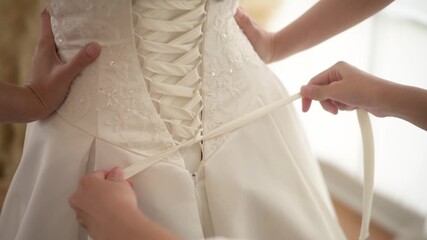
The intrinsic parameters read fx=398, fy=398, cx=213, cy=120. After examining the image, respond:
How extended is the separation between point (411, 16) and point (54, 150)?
1056mm

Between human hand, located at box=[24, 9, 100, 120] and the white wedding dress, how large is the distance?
1 centimetres

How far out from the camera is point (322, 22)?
0.76 metres

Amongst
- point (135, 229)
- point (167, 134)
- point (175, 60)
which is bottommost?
point (135, 229)

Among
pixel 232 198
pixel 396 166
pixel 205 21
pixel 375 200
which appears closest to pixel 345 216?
pixel 375 200

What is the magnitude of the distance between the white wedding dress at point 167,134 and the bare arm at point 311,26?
95 millimetres

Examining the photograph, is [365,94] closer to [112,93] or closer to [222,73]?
[222,73]

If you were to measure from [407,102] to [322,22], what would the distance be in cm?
25

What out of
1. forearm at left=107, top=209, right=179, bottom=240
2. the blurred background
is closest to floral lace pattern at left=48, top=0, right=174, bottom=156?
forearm at left=107, top=209, right=179, bottom=240

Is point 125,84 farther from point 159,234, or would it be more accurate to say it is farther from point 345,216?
point 345,216

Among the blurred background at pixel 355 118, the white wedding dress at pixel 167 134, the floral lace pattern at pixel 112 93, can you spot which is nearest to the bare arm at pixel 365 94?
the white wedding dress at pixel 167 134

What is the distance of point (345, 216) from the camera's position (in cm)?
154

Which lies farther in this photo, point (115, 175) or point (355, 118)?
point (355, 118)

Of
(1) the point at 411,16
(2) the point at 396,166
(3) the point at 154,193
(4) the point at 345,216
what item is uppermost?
(1) the point at 411,16

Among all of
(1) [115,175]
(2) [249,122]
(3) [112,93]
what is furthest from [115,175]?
(2) [249,122]
